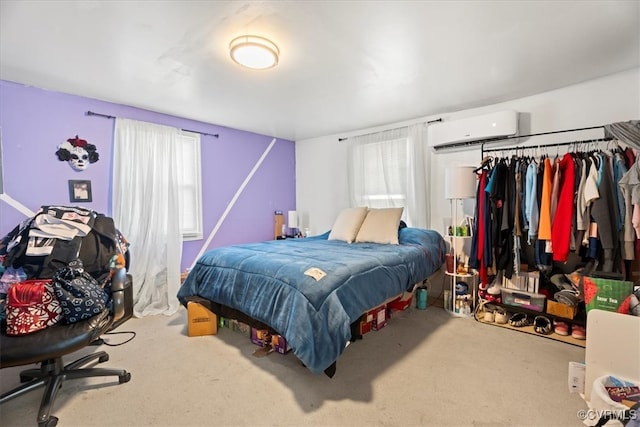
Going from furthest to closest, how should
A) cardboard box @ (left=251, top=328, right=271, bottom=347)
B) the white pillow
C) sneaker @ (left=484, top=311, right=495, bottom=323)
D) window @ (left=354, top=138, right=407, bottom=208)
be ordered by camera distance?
window @ (left=354, top=138, right=407, bottom=208)
the white pillow
sneaker @ (left=484, top=311, right=495, bottom=323)
cardboard box @ (left=251, top=328, right=271, bottom=347)

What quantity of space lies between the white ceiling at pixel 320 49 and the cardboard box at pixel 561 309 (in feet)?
6.54

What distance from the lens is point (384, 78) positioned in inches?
102

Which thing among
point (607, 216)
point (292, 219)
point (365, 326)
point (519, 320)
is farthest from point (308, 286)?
point (292, 219)

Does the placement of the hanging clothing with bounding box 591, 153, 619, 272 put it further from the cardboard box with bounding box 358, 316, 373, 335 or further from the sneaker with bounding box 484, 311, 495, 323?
the cardboard box with bounding box 358, 316, 373, 335

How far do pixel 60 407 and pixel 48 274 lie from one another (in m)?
0.85

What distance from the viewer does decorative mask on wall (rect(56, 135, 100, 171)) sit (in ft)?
9.22

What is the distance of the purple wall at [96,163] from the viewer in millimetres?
2572

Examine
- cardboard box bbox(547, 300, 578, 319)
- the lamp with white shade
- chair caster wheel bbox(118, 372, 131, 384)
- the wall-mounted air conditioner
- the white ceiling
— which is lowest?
chair caster wheel bbox(118, 372, 131, 384)

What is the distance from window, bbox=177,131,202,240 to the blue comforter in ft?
4.12

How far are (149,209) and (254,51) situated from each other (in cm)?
224

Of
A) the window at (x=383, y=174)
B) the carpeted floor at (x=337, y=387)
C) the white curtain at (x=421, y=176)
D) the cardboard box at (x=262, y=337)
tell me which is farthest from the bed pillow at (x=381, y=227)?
the cardboard box at (x=262, y=337)

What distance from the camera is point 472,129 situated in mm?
3170

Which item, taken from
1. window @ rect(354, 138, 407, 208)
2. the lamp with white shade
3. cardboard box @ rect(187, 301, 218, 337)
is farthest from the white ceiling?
cardboard box @ rect(187, 301, 218, 337)

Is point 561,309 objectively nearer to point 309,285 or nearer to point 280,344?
point 309,285
